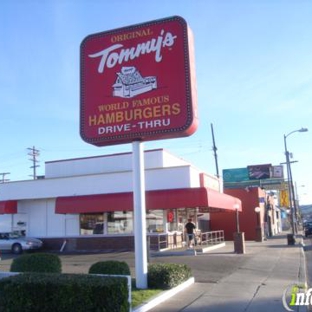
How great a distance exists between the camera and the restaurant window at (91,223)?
29.2m

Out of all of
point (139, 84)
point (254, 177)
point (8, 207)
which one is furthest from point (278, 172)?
point (139, 84)

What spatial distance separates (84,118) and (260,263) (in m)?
10.1

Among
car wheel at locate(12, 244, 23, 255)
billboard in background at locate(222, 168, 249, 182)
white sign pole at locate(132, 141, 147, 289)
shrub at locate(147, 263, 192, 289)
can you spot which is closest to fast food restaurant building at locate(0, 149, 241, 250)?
car wheel at locate(12, 244, 23, 255)

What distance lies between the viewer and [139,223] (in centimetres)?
1177

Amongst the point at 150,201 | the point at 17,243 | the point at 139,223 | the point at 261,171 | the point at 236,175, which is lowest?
the point at 17,243

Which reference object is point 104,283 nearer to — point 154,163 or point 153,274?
point 153,274

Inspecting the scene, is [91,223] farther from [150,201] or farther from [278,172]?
[278,172]

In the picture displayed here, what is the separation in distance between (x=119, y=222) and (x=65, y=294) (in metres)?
20.7

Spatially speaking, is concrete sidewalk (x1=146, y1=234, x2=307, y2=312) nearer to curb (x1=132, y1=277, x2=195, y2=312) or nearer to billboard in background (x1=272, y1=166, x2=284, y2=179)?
curb (x1=132, y1=277, x2=195, y2=312)

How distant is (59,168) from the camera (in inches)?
1341

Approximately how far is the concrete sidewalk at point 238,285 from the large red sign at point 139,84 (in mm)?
4082

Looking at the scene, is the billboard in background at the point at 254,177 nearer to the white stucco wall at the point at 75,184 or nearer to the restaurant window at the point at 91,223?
the white stucco wall at the point at 75,184

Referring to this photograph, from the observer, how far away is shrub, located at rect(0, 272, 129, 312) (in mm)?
7996

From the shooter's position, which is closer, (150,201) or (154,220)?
(150,201)
